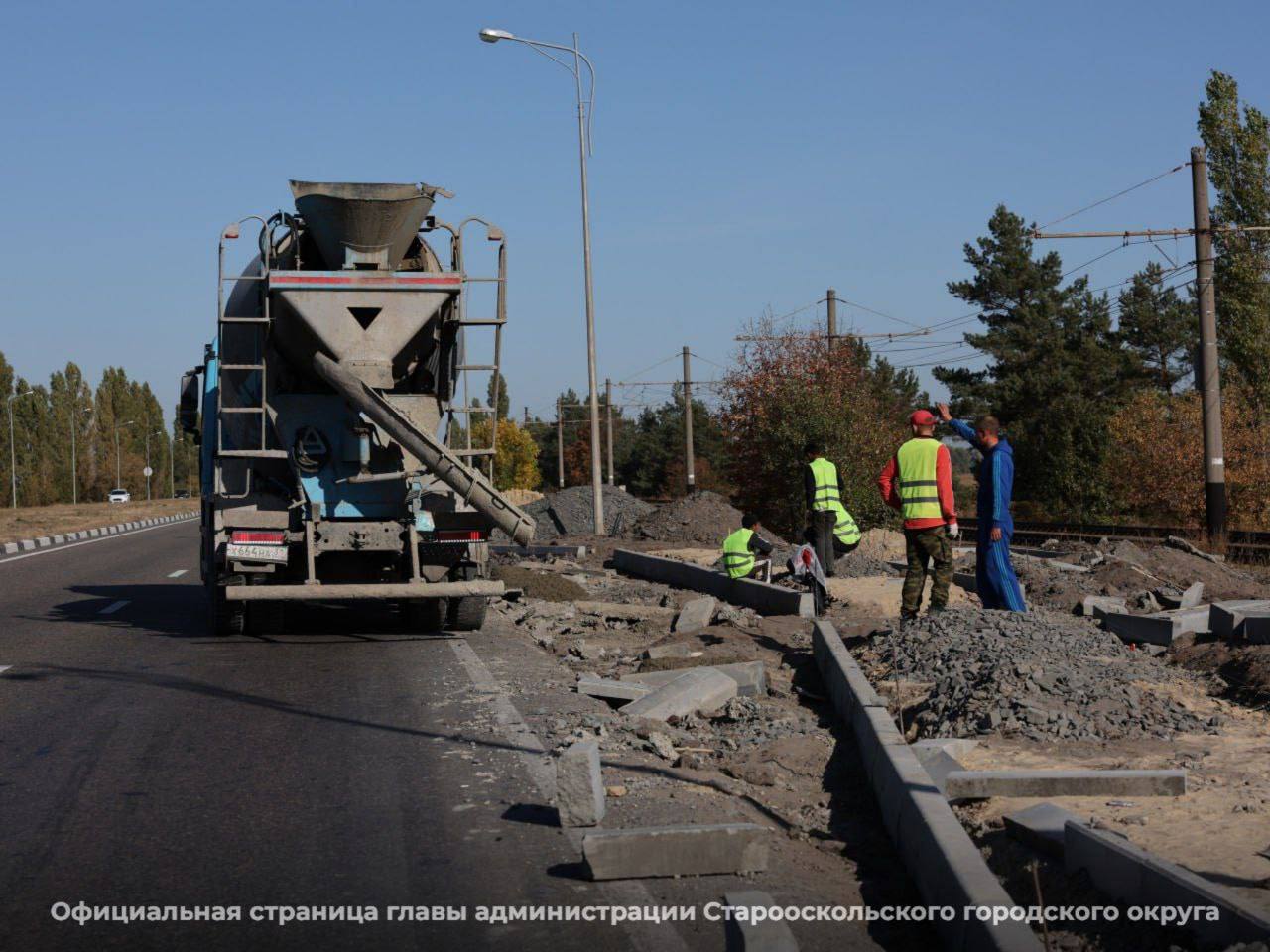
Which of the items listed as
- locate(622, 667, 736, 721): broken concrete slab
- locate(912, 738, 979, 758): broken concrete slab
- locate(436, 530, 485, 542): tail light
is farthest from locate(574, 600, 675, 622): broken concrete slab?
locate(912, 738, 979, 758): broken concrete slab

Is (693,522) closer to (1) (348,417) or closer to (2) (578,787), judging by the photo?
(1) (348,417)

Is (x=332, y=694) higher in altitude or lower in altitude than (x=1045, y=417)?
lower

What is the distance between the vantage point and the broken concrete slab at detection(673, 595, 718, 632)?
12.7 metres

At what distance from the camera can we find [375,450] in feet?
41.0

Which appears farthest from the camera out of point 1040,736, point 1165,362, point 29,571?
point 1165,362

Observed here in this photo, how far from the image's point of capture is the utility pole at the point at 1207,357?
23422mm

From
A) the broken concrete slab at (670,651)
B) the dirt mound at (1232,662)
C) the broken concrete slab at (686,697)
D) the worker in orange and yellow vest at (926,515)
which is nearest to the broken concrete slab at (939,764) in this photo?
the broken concrete slab at (686,697)

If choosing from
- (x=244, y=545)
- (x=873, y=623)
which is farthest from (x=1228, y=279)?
(x=244, y=545)

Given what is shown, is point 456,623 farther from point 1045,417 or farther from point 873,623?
point 1045,417

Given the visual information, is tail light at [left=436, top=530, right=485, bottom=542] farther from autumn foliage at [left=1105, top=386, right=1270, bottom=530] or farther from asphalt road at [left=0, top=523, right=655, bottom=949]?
autumn foliage at [left=1105, top=386, right=1270, bottom=530]

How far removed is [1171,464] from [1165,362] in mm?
30758

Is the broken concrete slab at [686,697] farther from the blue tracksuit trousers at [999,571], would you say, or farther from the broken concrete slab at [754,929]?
the broken concrete slab at [754,929]

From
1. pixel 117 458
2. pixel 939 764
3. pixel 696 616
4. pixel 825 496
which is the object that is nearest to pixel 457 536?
pixel 696 616

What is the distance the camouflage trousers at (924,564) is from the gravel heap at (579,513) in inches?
871
